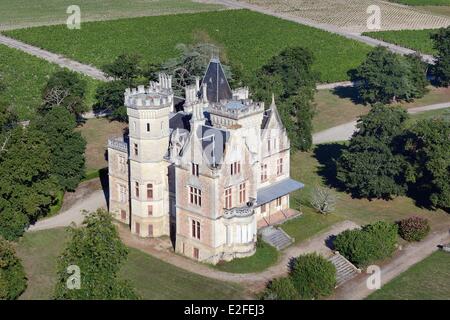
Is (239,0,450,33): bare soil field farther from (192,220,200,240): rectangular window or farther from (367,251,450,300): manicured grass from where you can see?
(192,220,200,240): rectangular window

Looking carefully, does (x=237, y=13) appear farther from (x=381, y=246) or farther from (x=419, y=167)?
(x=381, y=246)

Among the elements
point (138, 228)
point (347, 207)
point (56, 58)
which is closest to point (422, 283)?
point (347, 207)

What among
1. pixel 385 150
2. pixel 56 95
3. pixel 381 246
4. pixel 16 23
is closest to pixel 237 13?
pixel 16 23

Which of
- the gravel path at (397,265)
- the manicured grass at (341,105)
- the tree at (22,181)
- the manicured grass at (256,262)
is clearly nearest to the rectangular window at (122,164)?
the tree at (22,181)

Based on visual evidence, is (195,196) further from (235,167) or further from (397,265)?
(397,265)

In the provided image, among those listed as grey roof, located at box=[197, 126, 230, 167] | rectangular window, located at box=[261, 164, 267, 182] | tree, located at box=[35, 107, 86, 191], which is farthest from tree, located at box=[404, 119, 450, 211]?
tree, located at box=[35, 107, 86, 191]

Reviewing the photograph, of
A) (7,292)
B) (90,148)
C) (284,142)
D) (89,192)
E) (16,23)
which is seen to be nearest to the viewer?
(7,292)
